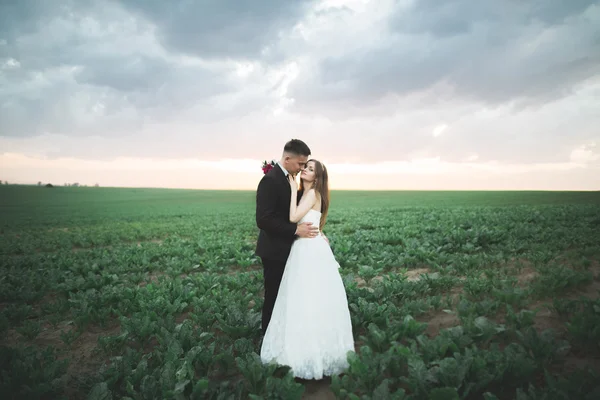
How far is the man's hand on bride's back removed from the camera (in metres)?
3.78

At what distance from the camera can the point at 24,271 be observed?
9.15m

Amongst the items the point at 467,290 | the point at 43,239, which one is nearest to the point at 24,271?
the point at 43,239

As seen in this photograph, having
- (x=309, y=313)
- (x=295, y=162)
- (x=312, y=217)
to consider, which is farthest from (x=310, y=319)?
(x=295, y=162)

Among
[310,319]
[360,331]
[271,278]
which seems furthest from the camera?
[360,331]

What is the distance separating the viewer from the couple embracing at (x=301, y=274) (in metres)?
3.56

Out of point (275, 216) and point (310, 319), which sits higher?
point (275, 216)

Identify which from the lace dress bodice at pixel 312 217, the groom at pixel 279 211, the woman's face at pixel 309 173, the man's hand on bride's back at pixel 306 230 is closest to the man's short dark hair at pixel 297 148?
the groom at pixel 279 211

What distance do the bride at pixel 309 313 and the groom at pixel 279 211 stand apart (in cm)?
12

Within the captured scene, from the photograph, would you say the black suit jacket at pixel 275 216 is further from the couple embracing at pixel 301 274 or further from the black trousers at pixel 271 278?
the black trousers at pixel 271 278

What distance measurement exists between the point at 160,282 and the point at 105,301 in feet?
4.50

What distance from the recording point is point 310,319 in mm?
3576

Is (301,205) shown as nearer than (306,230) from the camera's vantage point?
No

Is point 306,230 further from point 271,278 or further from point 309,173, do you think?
point 271,278

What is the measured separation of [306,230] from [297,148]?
103 centimetres
